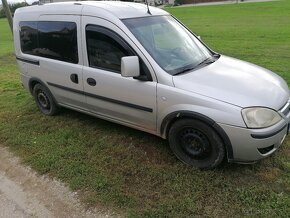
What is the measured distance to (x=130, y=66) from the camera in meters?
4.00

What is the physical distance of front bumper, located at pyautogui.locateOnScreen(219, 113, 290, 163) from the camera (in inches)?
141

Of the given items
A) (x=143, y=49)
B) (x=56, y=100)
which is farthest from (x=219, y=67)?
(x=56, y=100)

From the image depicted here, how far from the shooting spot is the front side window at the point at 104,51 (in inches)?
176

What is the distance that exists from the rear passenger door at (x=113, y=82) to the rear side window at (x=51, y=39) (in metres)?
0.31

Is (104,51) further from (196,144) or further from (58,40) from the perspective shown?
(196,144)

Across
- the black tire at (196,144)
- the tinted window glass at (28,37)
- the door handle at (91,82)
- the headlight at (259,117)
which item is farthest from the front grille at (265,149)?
the tinted window glass at (28,37)

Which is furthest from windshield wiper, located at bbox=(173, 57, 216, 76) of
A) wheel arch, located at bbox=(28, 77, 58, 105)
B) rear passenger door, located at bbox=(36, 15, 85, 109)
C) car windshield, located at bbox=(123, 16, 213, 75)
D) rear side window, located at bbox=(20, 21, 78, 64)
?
wheel arch, located at bbox=(28, 77, 58, 105)

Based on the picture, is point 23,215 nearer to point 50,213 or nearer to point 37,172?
point 50,213

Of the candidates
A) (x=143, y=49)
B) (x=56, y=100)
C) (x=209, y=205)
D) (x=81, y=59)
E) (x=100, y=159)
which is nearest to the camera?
(x=209, y=205)

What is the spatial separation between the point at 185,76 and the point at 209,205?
1513mm

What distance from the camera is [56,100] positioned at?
227 inches

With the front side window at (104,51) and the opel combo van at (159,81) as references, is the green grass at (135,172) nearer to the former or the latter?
the opel combo van at (159,81)

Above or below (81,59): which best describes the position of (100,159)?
below

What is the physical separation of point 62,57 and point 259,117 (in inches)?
121
